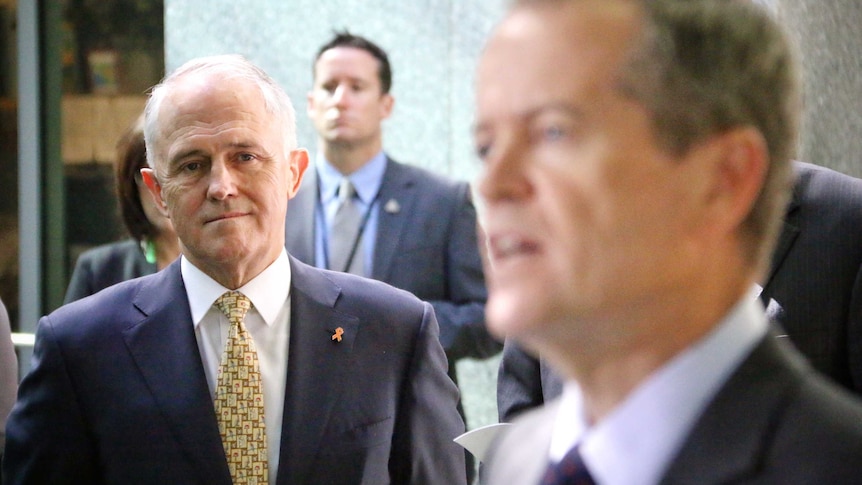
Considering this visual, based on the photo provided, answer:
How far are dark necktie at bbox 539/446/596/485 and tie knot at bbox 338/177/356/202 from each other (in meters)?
3.43

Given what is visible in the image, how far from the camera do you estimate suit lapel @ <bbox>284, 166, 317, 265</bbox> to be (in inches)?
175

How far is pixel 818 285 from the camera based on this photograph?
2.58 m

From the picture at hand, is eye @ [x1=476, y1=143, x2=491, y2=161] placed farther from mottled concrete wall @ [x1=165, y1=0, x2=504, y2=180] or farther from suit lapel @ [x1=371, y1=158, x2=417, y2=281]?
mottled concrete wall @ [x1=165, y1=0, x2=504, y2=180]

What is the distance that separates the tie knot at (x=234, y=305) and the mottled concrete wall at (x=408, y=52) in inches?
123

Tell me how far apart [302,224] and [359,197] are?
0.25 m

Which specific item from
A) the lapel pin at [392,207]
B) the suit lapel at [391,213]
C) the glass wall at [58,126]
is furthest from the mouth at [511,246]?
Result: the glass wall at [58,126]

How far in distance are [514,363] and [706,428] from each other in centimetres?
167

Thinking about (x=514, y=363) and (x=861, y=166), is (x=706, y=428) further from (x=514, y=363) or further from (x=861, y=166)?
(x=861, y=166)

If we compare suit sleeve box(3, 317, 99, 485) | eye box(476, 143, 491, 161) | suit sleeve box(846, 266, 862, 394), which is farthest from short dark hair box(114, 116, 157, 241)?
eye box(476, 143, 491, 161)

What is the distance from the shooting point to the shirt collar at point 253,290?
8.45 feet

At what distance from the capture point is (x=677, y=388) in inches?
41.9

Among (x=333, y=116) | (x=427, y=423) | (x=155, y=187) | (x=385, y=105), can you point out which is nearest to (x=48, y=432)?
(x=155, y=187)

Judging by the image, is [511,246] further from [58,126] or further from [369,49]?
[58,126]

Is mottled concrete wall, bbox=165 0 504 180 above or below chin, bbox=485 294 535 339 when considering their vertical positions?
below
